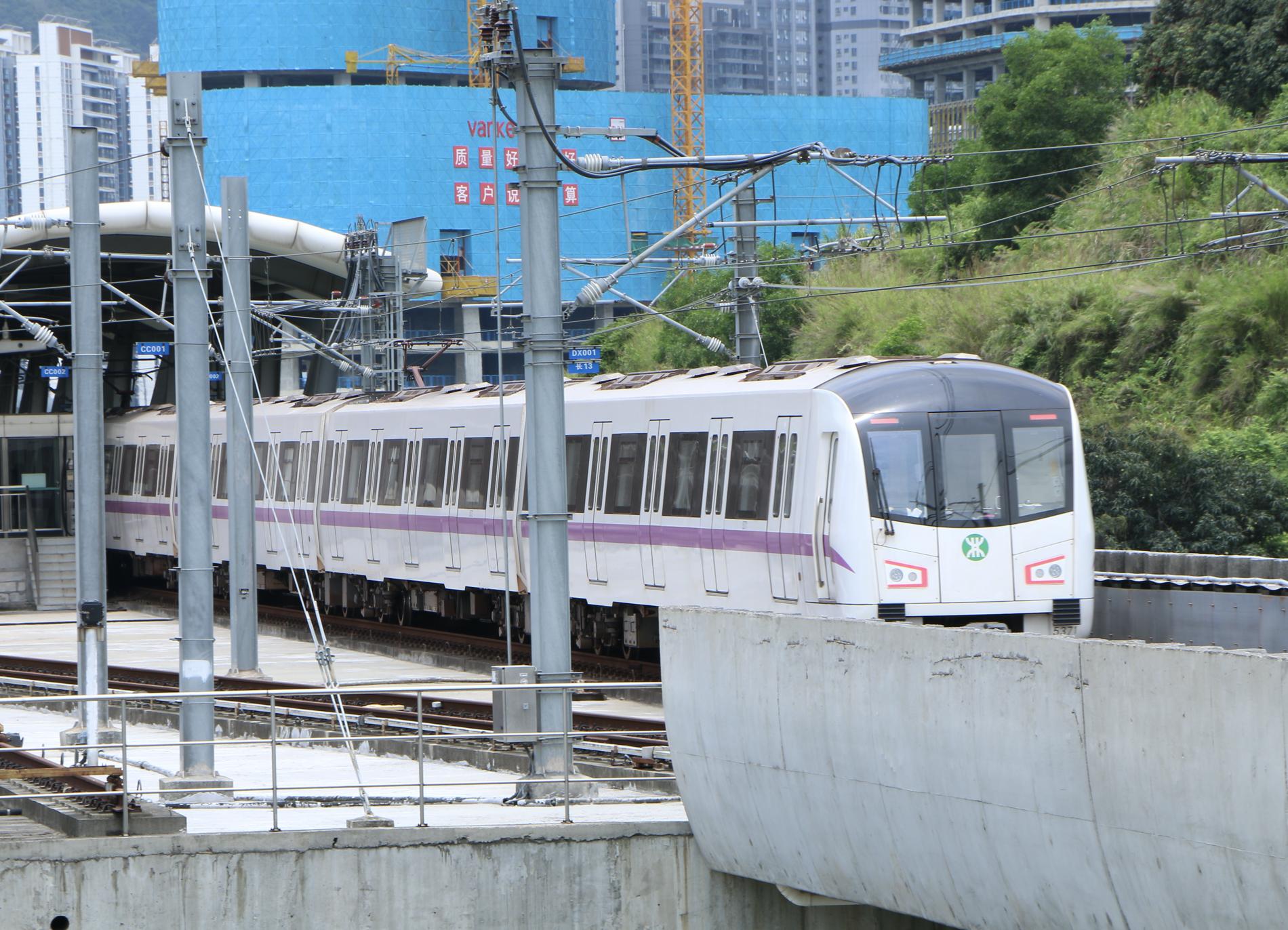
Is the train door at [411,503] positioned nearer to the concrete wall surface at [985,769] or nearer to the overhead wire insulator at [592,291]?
the overhead wire insulator at [592,291]

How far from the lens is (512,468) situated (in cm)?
2297

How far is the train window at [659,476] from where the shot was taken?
19.5m

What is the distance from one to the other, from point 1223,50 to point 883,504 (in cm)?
3588

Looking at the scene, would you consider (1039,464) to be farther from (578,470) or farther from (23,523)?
(23,523)

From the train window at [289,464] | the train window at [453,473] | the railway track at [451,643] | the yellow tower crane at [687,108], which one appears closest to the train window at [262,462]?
the train window at [289,464]

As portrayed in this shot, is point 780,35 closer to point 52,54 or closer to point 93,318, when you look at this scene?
point 52,54

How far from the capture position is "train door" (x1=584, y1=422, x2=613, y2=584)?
812 inches

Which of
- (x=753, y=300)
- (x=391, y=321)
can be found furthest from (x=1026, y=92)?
(x=753, y=300)

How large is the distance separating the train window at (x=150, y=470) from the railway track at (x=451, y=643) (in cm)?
302

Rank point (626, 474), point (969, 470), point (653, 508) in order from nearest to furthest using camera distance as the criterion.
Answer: point (969, 470) → point (653, 508) → point (626, 474)

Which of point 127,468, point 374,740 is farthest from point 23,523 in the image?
point 374,740

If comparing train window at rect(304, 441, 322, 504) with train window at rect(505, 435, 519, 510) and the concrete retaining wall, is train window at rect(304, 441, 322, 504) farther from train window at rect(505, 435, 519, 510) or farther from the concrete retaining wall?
the concrete retaining wall

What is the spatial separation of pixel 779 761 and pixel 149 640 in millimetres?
21496

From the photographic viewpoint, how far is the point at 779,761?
1062 centimetres
